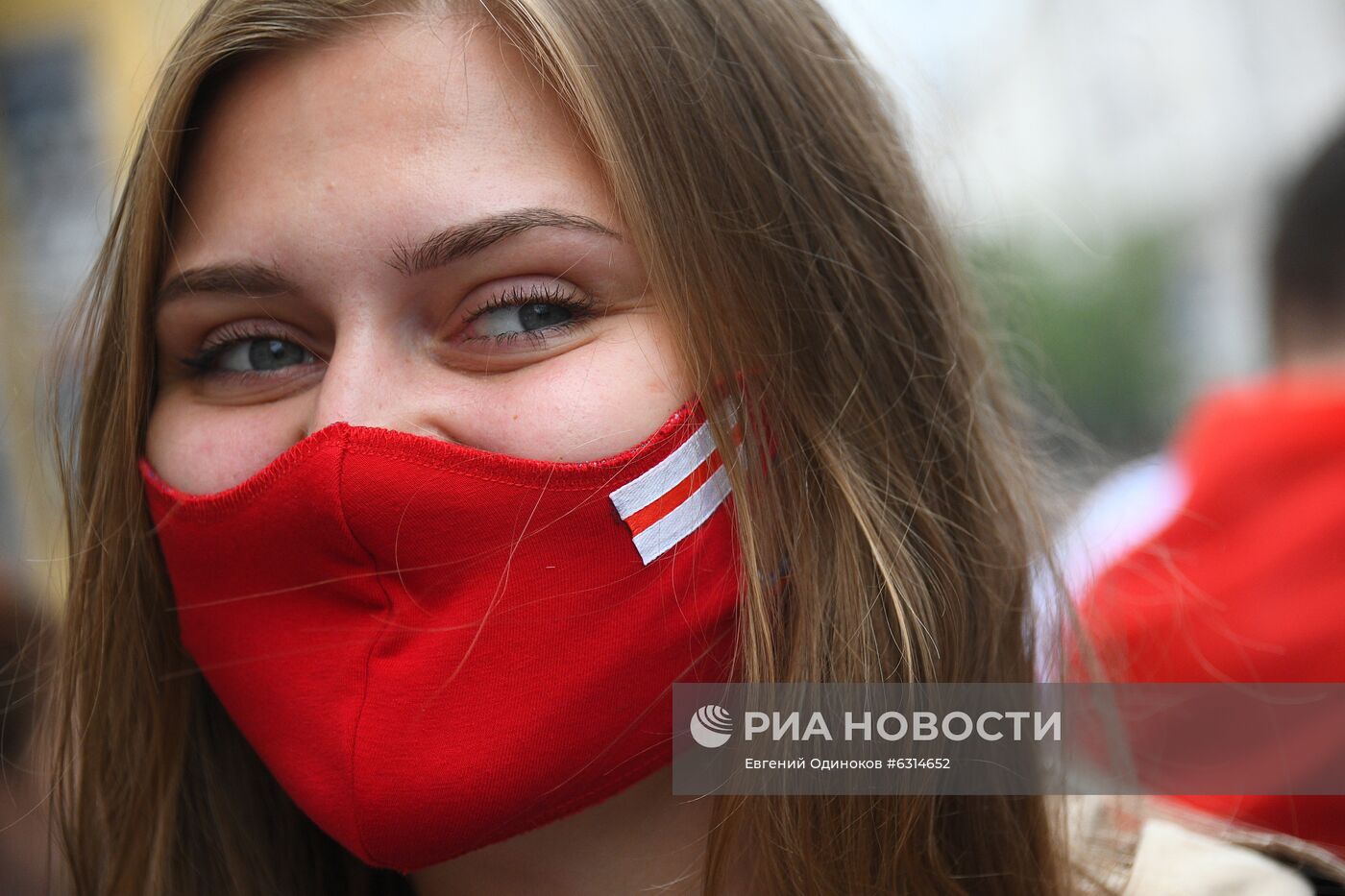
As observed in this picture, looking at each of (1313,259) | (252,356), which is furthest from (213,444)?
(1313,259)

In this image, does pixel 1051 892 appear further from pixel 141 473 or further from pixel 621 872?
pixel 141 473

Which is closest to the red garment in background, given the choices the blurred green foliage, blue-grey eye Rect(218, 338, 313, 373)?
blue-grey eye Rect(218, 338, 313, 373)

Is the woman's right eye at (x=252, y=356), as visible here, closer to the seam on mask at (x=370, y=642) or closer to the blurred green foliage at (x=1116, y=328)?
the seam on mask at (x=370, y=642)

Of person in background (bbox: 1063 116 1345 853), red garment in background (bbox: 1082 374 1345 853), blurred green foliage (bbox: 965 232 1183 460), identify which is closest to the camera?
red garment in background (bbox: 1082 374 1345 853)

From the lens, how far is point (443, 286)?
156cm

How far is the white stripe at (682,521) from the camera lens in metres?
1.51

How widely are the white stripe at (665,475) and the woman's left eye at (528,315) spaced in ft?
0.75

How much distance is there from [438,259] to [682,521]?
0.47 m

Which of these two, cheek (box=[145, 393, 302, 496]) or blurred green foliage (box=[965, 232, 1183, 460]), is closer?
cheek (box=[145, 393, 302, 496])

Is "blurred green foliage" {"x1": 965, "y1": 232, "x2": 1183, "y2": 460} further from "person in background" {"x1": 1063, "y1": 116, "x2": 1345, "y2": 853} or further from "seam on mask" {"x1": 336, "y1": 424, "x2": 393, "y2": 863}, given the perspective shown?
"seam on mask" {"x1": 336, "y1": 424, "x2": 393, "y2": 863}

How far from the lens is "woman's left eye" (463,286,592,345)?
1.58 meters

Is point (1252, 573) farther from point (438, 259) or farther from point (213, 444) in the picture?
point (213, 444)

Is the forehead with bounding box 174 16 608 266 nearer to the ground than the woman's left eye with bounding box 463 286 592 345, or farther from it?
farther from it

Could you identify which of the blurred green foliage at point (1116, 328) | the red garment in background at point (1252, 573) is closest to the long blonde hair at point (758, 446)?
the red garment in background at point (1252, 573)
